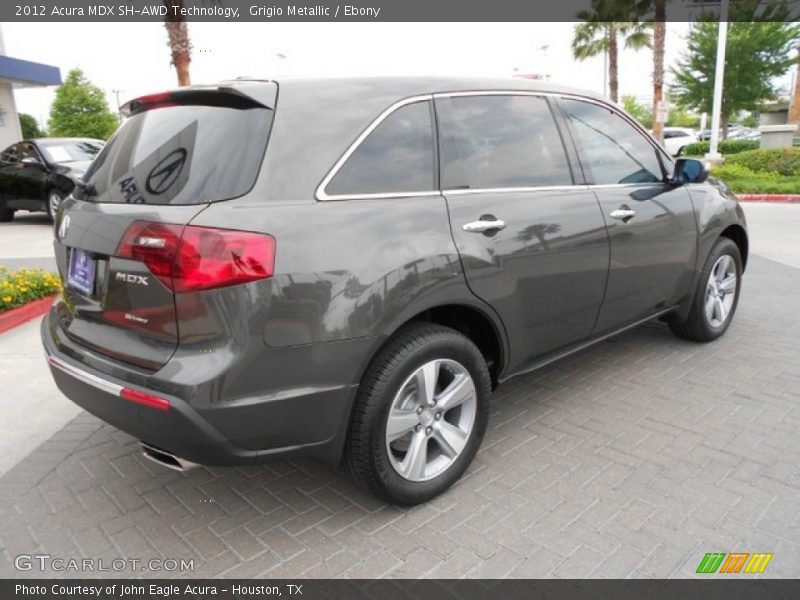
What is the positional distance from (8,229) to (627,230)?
12.5 m

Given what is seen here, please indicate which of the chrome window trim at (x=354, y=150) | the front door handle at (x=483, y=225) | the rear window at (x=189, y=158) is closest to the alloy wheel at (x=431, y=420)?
the front door handle at (x=483, y=225)

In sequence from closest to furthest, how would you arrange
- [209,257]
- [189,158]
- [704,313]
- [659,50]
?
[209,257], [189,158], [704,313], [659,50]

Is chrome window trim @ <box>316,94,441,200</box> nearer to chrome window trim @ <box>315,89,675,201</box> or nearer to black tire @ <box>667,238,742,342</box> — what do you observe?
chrome window trim @ <box>315,89,675,201</box>

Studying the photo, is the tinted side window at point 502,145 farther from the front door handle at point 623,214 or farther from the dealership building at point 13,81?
the dealership building at point 13,81

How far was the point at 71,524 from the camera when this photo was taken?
272 cm

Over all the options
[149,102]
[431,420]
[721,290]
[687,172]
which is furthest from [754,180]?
[149,102]

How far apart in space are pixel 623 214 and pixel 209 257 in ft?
7.96

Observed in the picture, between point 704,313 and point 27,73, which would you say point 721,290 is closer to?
point 704,313

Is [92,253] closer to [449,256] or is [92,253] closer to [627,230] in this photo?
[449,256]

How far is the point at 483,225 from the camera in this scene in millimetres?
2830

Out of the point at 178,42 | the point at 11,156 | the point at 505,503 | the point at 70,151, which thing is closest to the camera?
the point at 505,503

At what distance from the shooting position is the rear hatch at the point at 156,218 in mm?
2232

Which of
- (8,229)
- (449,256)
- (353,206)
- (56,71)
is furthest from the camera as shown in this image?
(56,71)
